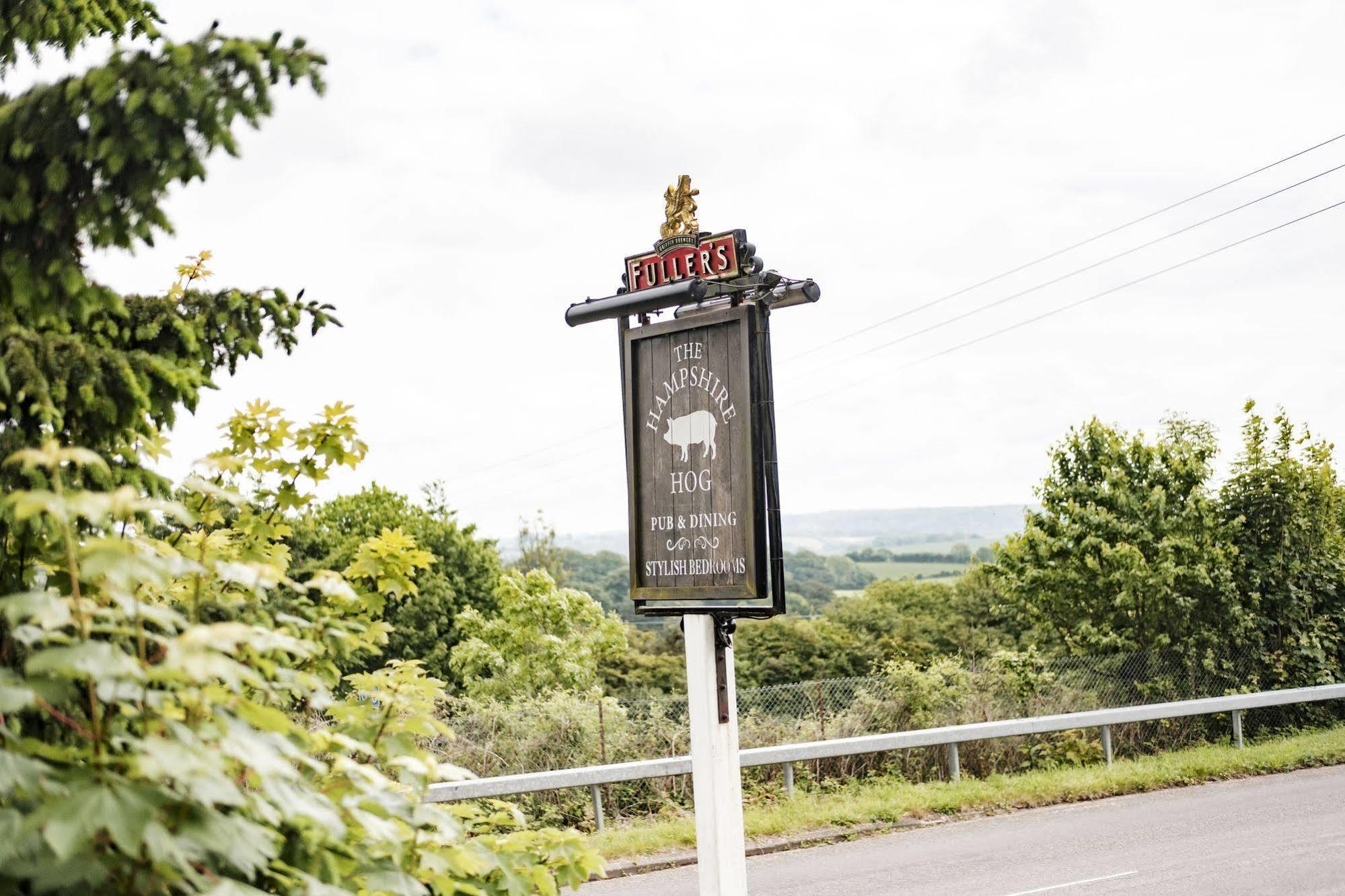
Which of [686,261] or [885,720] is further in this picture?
[885,720]

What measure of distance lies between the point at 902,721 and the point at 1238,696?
4115mm

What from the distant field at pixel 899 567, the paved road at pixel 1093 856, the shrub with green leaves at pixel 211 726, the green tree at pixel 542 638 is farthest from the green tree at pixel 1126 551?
the distant field at pixel 899 567

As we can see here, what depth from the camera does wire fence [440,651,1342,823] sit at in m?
11.8

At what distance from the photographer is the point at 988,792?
11.9 m

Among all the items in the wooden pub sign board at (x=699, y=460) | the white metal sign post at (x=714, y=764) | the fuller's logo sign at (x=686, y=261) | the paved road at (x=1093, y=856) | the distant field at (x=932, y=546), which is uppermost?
the distant field at (x=932, y=546)

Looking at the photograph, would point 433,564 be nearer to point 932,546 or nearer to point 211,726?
point 211,726

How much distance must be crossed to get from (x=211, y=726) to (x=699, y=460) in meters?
4.16

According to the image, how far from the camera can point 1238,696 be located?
46.4 ft

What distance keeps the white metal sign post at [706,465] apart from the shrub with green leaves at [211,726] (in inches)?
98.4

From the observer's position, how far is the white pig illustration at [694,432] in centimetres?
603

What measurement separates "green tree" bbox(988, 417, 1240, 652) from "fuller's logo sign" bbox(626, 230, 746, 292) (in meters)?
13.1

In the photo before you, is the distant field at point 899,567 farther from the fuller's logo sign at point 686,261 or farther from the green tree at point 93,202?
the green tree at point 93,202

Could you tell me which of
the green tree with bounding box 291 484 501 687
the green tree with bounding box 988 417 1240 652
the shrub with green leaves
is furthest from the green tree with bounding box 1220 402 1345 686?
the green tree with bounding box 291 484 501 687

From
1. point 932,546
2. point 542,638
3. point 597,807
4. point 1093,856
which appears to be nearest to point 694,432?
point 597,807
